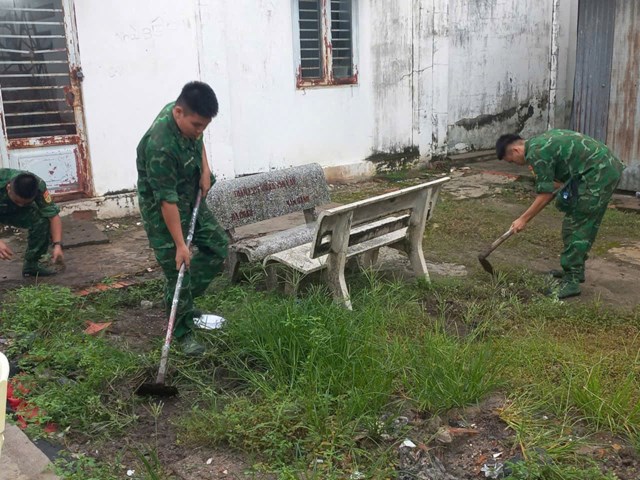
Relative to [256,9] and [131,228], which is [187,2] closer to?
[256,9]

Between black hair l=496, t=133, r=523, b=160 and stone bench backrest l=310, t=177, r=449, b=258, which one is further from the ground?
black hair l=496, t=133, r=523, b=160

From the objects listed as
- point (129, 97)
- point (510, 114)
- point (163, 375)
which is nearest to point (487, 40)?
point (510, 114)

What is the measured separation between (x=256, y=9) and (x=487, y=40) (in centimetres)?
490

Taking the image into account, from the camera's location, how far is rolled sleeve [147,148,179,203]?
373cm

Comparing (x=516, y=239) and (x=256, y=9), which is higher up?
(x=256, y=9)

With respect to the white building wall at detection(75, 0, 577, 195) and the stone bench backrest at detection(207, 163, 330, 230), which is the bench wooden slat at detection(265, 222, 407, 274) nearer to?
the stone bench backrest at detection(207, 163, 330, 230)

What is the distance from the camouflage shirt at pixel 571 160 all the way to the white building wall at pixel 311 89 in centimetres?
437

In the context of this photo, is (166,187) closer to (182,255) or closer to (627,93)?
(182,255)

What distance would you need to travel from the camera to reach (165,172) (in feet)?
12.3

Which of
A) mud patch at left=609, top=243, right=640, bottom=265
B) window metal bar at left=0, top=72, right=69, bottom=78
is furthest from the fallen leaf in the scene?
mud patch at left=609, top=243, right=640, bottom=265

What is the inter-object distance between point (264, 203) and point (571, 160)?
97.5 inches

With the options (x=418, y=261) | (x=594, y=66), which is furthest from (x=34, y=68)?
(x=594, y=66)

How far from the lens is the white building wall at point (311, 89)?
24.5 ft

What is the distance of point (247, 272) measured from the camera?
17.3ft
